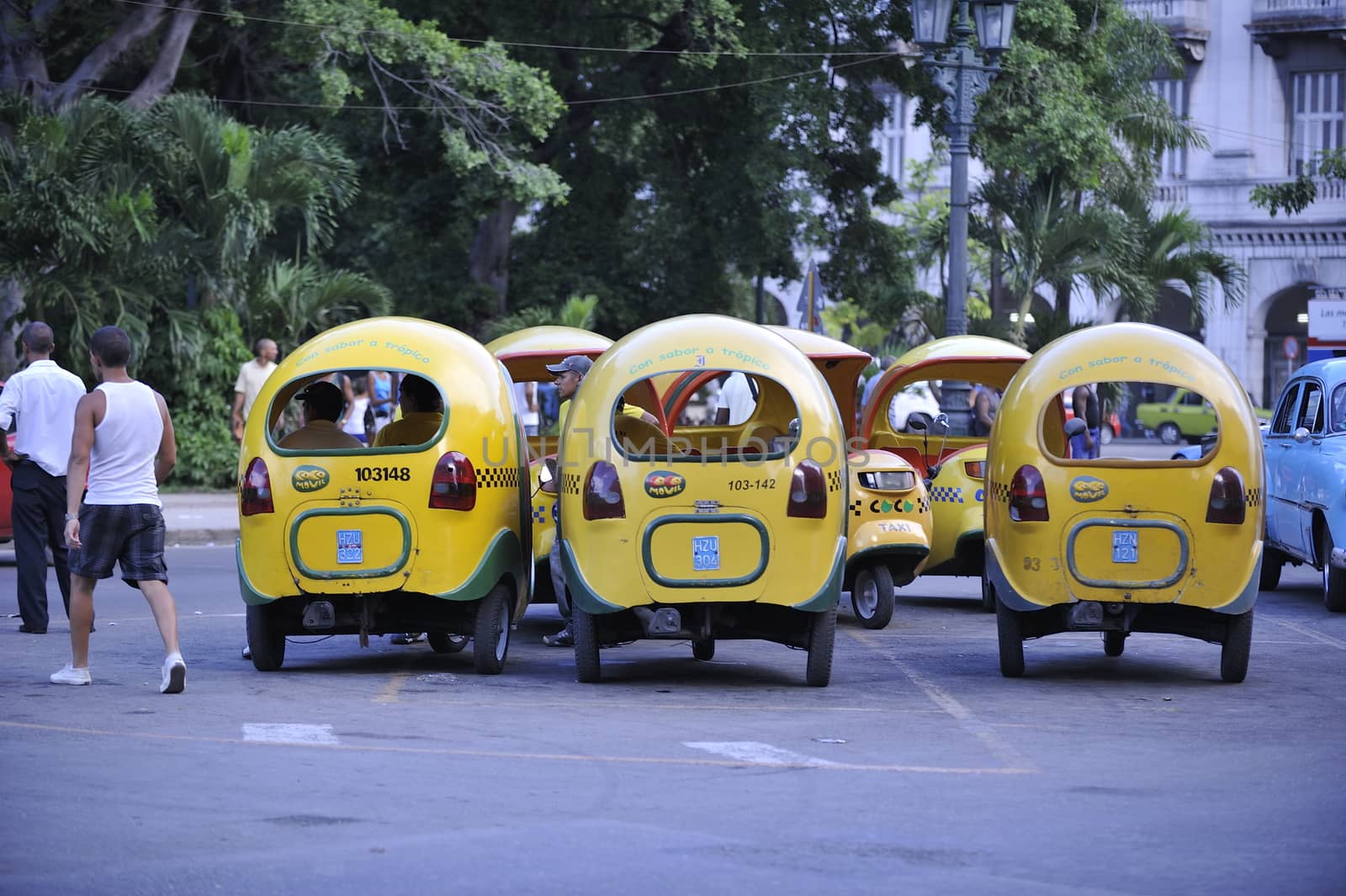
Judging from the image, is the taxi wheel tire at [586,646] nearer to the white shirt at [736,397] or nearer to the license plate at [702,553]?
the license plate at [702,553]

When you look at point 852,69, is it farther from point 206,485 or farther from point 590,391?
point 590,391

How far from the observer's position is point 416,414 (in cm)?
1172

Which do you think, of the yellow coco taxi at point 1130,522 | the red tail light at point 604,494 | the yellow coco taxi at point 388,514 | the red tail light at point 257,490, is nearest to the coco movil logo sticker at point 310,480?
the yellow coco taxi at point 388,514

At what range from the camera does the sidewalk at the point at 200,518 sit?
67.9ft

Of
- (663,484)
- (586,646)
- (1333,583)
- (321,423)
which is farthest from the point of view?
(1333,583)

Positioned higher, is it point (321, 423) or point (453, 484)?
point (321, 423)

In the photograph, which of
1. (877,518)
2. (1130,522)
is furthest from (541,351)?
(1130,522)

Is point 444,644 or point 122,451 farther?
point 444,644

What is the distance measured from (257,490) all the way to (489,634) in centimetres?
147

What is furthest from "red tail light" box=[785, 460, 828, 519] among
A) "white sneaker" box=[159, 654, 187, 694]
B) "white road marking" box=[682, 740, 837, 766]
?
"white sneaker" box=[159, 654, 187, 694]

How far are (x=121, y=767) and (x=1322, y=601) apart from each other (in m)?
11.2

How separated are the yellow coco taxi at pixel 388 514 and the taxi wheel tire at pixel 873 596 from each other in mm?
3408

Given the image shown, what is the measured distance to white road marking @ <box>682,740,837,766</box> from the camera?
322 inches

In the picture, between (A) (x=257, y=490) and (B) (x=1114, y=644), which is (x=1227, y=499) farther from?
(A) (x=257, y=490)
